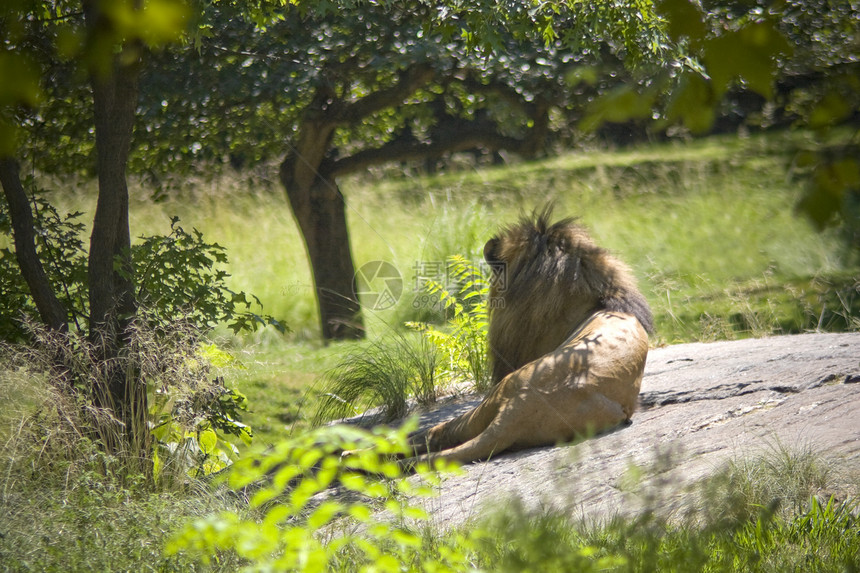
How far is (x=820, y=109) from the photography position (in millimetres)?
1510

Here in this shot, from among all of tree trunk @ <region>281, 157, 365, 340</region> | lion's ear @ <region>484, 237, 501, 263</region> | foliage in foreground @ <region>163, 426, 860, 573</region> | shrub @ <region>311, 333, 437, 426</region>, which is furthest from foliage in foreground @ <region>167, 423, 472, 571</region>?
tree trunk @ <region>281, 157, 365, 340</region>

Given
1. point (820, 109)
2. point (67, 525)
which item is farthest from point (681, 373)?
point (820, 109)

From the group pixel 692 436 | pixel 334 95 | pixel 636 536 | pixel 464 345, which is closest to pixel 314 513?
pixel 636 536

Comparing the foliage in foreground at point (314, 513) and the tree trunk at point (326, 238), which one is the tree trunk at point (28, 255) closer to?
the foliage in foreground at point (314, 513)

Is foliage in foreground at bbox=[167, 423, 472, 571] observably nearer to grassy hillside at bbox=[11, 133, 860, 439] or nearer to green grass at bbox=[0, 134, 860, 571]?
green grass at bbox=[0, 134, 860, 571]

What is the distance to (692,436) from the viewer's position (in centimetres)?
421

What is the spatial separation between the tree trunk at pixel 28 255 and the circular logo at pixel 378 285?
597cm

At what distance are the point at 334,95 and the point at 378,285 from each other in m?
3.04

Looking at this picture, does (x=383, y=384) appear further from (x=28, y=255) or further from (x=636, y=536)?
(x=636, y=536)

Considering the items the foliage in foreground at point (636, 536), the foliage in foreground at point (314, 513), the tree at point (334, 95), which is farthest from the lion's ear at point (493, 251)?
the tree at point (334, 95)

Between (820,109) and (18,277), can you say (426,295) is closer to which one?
(18,277)

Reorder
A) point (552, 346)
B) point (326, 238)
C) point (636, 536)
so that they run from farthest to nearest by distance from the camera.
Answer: point (326, 238), point (552, 346), point (636, 536)

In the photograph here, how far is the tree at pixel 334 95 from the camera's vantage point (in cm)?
902

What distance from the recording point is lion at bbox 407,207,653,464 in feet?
14.5
